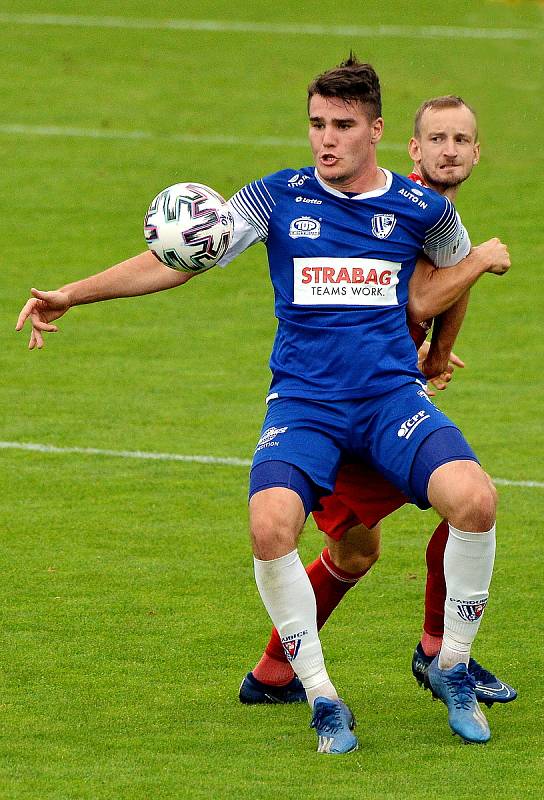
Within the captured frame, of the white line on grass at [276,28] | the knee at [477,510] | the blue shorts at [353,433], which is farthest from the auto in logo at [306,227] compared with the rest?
the white line on grass at [276,28]

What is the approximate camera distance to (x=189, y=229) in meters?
5.73

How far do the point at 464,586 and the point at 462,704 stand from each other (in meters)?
0.41

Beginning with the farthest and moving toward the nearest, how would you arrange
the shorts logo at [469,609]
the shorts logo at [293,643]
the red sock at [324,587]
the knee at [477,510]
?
the red sock at [324,587] < the shorts logo at [469,609] < the shorts logo at [293,643] < the knee at [477,510]

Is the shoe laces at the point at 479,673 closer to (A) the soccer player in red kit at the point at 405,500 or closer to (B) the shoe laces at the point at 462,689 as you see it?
(A) the soccer player in red kit at the point at 405,500

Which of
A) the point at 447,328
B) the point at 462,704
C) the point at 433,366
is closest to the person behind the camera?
the point at 462,704

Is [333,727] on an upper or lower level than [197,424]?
upper

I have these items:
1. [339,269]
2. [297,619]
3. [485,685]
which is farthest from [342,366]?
[485,685]

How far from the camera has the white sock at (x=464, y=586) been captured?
5.52m

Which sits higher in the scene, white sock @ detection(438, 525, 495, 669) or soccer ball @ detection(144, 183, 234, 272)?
soccer ball @ detection(144, 183, 234, 272)

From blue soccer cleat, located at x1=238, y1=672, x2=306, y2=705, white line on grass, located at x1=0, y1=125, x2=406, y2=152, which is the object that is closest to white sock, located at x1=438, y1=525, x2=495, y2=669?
blue soccer cleat, located at x1=238, y1=672, x2=306, y2=705

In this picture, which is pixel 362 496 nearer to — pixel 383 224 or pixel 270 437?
pixel 270 437

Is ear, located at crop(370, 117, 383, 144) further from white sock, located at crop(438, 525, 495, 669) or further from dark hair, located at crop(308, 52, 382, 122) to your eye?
white sock, located at crop(438, 525, 495, 669)

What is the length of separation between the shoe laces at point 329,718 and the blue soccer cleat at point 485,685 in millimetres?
617

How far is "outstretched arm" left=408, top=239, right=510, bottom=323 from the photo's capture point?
604cm
